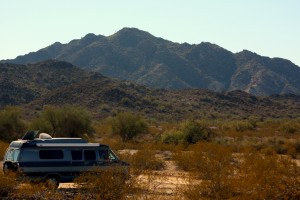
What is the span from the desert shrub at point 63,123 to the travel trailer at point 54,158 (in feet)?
81.7

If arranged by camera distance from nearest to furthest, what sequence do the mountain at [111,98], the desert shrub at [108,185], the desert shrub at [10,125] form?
the desert shrub at [108,185] → the desert shrub at [10,125] → the mountain at [111,98]

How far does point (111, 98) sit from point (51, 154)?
7282 centimetres

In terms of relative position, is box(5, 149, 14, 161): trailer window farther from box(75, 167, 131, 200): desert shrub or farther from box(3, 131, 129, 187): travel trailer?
box(75, 167, 131, 200): desert shrub

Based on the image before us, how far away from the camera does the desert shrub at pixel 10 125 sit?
41.4 meters

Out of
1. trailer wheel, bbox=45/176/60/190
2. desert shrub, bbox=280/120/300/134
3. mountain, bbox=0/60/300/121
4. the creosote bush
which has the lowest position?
desert shrub, bbox=280/120/300/134

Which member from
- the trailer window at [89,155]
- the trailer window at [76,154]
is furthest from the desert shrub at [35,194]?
the trailer window at [89,155]

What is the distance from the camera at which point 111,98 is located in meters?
90.2

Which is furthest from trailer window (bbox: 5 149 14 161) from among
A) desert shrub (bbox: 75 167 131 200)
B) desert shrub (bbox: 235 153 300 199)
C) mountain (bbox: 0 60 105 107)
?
mountain (bbox: 0 60 105 107)

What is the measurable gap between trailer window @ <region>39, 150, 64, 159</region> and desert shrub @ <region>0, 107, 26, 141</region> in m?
24.5

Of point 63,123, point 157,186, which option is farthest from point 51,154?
point 63,123

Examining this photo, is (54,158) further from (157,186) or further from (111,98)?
(111,98)

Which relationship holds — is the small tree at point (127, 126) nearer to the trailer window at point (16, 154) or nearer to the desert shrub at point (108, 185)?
the trailer window at point (16, 154)

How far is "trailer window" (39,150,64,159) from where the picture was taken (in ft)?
57.1

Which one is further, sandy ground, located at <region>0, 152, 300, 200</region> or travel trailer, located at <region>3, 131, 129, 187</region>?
travel trailer, located at <region>3, 131, 129, 187</region>
